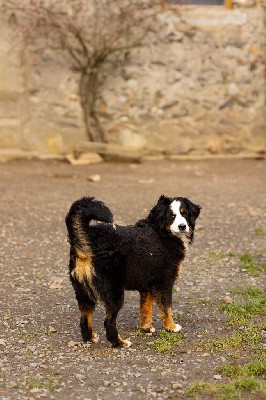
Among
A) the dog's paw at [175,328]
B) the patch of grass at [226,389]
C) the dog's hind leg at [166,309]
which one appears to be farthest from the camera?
the dog's paw at [175,328]

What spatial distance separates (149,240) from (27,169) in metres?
6.37

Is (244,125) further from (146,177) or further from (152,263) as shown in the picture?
(152,263)

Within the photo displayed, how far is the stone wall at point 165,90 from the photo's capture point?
465 inches

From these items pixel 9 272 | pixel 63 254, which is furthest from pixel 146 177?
pixel 9 272

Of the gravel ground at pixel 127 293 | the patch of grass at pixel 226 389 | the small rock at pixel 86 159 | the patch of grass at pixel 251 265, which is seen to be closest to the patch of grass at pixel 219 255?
the gravel ground at pixel 127 293

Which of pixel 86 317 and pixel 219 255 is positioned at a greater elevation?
pixel 86 317

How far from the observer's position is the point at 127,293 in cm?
622

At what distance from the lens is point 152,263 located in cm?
510

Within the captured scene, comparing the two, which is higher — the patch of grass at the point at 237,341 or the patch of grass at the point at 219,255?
the patch of grass at the point at 237,341

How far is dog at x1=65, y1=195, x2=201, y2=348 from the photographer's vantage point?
4.77 meters

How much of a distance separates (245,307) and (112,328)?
133 cm

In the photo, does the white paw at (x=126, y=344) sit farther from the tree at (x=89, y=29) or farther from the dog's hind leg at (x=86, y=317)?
the tree at (x=89, y=29)

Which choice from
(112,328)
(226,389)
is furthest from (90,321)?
(226,389)

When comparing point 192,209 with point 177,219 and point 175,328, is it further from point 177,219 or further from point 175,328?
point 175,328
